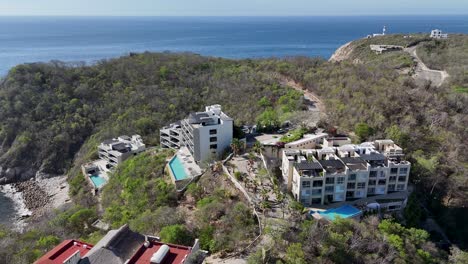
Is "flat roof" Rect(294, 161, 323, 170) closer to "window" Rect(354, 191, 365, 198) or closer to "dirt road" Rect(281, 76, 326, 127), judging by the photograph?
"window" Rect(354, 191, 365, 198)

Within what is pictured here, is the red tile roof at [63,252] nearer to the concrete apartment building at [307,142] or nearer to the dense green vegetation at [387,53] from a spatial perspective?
the concrete apartment building at [307,142]

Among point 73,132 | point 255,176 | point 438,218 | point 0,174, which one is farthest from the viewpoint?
point 73,132

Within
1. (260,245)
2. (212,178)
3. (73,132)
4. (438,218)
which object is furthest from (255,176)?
(73,132)

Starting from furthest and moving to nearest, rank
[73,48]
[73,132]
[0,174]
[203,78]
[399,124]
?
[73,48], [203,78], [73,132], [0,174], [399,124]

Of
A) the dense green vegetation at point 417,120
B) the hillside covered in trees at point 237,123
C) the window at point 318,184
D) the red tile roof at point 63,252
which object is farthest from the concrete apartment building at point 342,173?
the red tile roof at point 63,252

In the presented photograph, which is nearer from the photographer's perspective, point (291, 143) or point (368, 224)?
point (368, 224)

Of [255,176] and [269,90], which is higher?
[269,90]

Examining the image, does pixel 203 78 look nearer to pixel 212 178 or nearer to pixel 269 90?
pixel 269 90
